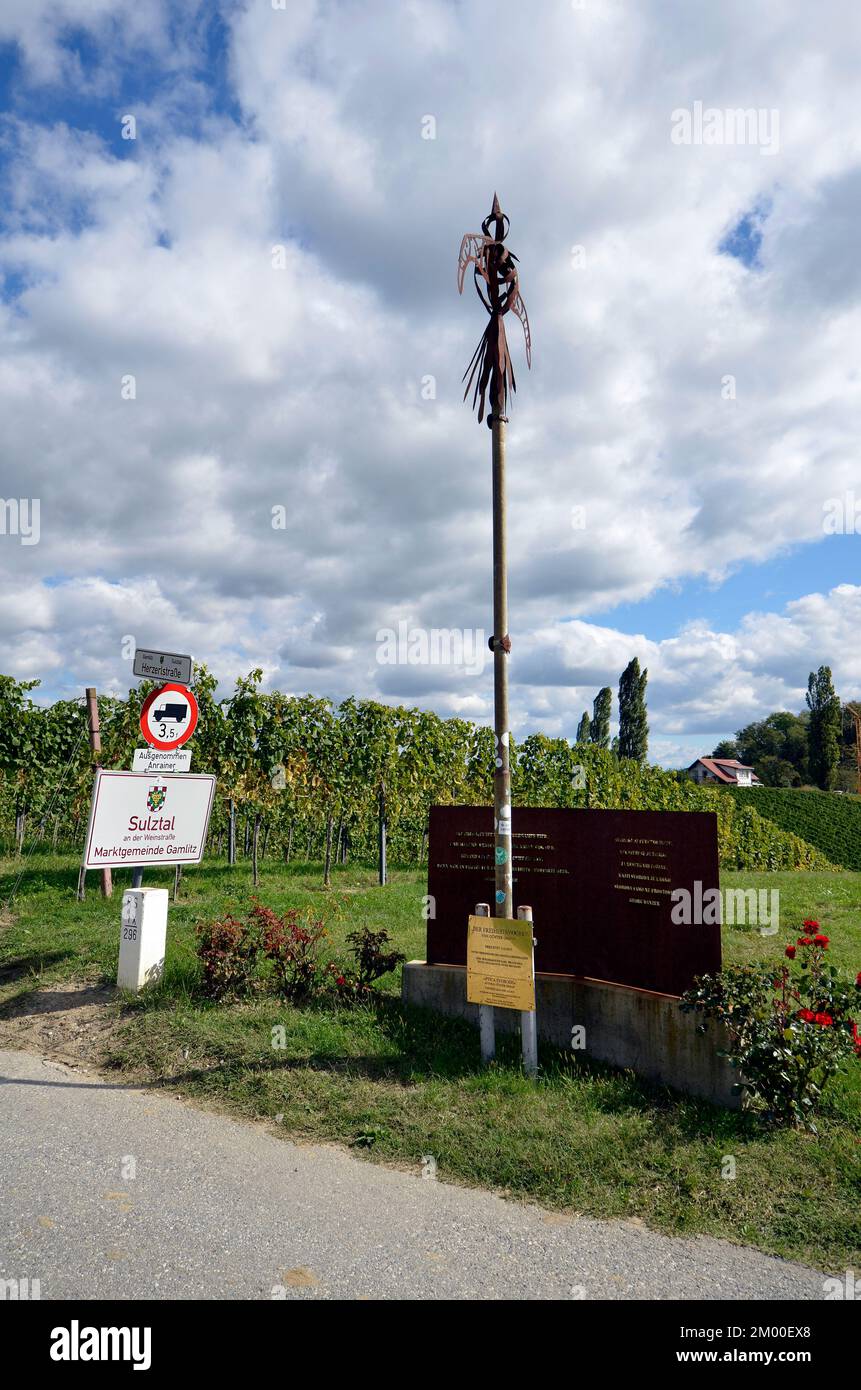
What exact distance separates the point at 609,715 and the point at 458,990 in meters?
67.9

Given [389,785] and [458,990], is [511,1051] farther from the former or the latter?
[389,785]

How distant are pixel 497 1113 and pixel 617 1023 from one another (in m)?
1.38

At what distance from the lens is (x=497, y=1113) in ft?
17.5

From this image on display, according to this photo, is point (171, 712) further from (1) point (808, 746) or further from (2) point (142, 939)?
(1) point (808, 746)

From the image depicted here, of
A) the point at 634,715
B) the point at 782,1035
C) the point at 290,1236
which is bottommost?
the point at 290,1236

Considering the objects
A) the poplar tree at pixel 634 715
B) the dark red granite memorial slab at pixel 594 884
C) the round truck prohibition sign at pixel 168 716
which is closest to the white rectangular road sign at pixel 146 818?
the round truck prohibition sign at pixel 168 716

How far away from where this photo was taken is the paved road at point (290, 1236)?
3.59 meters

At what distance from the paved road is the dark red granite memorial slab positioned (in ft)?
7.43

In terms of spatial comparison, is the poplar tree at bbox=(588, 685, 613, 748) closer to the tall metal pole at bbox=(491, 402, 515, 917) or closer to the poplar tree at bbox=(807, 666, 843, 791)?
the poplar tree at bbox=(807, 666, 843, 791)

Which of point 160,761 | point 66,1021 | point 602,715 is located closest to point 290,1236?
point 66,1021

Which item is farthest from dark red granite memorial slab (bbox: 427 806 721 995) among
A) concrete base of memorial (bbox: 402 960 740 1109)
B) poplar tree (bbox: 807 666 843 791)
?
poplar tree (bbox: 807 666 843 791)

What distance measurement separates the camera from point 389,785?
54.9 ft

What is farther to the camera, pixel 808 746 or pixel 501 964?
pixel 808 746

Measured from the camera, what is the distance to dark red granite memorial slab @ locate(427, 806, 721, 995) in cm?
605
